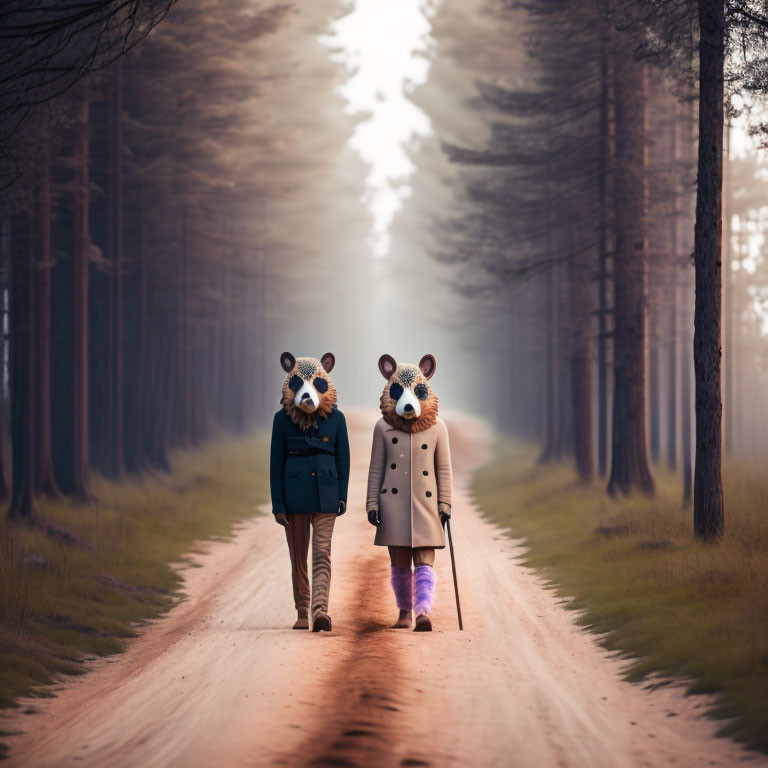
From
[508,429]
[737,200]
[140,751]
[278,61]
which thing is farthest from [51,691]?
[508,429]

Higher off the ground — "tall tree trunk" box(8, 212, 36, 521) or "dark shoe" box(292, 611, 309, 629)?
"tall tree trunk" box(8, 212, 36, 521)

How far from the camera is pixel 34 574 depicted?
13.1 meters

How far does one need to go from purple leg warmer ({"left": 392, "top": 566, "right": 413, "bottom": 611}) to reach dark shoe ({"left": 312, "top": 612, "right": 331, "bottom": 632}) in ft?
2.72

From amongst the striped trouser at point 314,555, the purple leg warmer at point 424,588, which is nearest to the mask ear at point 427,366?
the striped trouser at point 314,555

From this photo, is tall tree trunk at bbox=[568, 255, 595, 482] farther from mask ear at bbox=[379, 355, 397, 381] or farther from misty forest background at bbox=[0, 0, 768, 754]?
mask ear at bbox=[379, 355, 397, 381]

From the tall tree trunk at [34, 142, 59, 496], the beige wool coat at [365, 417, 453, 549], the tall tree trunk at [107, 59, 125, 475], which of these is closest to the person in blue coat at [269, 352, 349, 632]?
the beige wool coat at [365, 417, 453, 549]

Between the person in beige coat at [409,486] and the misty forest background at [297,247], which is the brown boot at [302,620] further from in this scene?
the misty forest background at [297,247]

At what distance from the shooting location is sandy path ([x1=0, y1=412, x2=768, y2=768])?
679 cm

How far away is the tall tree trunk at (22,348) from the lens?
1789 cm

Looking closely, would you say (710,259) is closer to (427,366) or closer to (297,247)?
(427,366)

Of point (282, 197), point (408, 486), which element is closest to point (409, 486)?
point (408, 486)

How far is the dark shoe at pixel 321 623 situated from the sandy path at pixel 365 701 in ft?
→ 0.60

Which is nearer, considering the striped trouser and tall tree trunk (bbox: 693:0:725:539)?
the striped trouser

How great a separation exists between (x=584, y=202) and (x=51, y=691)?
18.8m
